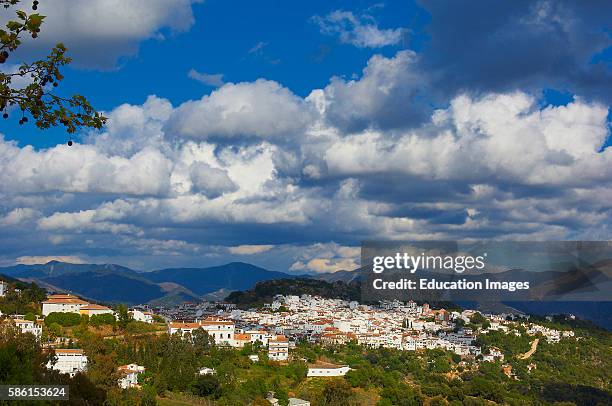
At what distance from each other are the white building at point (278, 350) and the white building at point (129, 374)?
1404cm

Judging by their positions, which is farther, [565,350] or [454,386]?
[565,350]

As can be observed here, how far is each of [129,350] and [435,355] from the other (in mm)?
32352

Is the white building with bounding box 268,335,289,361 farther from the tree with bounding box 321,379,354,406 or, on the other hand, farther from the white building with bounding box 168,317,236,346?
the tree with bounding box 321,379,354,406

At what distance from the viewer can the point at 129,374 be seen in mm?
34312

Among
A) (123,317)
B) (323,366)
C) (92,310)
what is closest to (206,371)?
(323,366)

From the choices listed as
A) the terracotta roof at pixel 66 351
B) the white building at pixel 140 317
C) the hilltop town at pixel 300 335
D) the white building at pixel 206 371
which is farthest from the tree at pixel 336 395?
the white building at pixel 140 317

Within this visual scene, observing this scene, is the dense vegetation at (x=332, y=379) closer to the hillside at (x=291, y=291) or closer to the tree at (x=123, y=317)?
the tree at (x=123, y=317)

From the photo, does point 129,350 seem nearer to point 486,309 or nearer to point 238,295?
point 238,295

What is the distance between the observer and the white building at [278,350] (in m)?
49.0

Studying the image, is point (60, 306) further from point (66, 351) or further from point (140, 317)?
point (66, 351)

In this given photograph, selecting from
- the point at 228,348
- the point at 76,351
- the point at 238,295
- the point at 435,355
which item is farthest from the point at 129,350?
the point at 238,295

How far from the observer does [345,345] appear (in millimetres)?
62156

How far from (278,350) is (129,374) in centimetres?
1689

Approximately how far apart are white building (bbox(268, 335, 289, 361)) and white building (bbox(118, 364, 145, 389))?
14.0m
